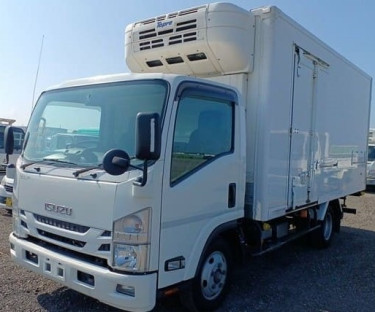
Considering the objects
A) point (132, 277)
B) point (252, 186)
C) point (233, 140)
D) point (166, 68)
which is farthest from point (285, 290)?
point (166, 68)

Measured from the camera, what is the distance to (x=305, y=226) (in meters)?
6.26

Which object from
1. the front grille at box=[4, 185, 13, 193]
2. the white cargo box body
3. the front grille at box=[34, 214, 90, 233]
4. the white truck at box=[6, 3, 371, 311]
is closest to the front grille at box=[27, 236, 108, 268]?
the white truck at box=[6, 3, 371, 311]

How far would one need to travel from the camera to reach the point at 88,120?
3.97 m

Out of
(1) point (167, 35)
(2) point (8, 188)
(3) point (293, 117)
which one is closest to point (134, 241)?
(1) point (167, 35)

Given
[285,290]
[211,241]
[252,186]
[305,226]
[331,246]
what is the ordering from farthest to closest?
[331,246], [305,226], [285,290], [252,186], [211,241]

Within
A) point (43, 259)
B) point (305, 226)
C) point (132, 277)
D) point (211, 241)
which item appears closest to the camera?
point (132, 277)

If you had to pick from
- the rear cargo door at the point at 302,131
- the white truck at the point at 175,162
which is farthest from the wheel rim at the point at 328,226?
the white truck at the point at 175,162

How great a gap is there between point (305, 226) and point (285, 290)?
1.62 meters

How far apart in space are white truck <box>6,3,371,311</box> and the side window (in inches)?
0.6

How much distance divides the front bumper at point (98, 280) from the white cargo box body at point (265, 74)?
182 centimetres

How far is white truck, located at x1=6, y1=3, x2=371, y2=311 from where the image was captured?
3215 mm

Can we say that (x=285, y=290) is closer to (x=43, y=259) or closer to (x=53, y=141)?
(x=43, y=259)

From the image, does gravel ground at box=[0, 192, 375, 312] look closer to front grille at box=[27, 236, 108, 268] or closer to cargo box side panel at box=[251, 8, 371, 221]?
front grille at box=[27, 236, 108, 268]

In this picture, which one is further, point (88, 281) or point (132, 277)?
point (88, 281)
